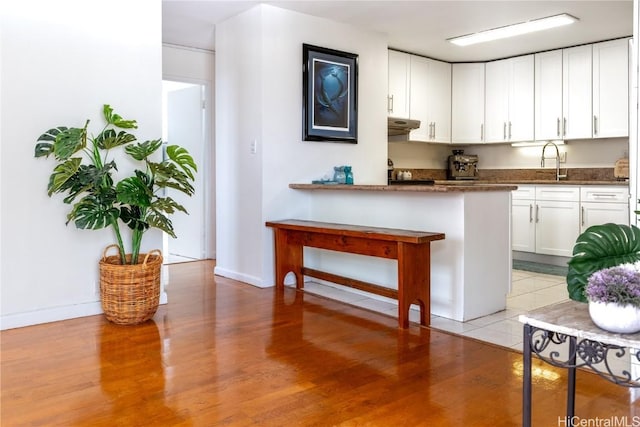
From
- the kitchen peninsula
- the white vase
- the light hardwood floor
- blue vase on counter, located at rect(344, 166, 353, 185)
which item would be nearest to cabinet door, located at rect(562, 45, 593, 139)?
the kitchen peninsula

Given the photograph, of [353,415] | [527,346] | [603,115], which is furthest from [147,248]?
[603,115]

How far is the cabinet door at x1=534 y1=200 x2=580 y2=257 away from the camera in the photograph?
Answer: 5.55 metres

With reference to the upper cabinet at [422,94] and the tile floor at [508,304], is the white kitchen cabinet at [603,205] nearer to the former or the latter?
the tile floor at [508,304]

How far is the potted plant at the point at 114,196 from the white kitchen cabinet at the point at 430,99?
358 cm

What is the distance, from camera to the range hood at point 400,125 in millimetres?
5906

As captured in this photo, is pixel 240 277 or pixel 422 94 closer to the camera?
pixel 240 277

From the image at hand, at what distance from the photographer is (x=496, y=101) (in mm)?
6539

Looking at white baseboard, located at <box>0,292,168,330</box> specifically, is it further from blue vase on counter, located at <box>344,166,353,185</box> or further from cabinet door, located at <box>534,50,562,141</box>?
cabinet door, located at <box>534,50,562,141</box>

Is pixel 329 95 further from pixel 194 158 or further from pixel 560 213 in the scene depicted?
pixel 560 213

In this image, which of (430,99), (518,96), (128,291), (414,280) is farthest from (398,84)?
(128,291)

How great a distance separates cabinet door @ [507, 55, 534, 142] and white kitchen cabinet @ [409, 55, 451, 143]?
0.78m

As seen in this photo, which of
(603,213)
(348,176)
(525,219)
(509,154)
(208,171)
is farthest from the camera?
(509,154)

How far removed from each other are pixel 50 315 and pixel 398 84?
436cm

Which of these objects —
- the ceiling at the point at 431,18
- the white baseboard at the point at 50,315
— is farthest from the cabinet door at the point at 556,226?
the white baseboard at the point at 50,315
